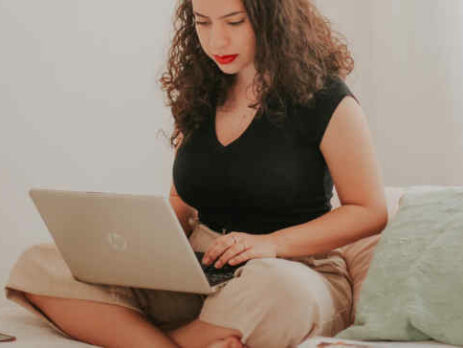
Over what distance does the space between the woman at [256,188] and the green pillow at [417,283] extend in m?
0.09

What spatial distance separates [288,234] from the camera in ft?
5.32

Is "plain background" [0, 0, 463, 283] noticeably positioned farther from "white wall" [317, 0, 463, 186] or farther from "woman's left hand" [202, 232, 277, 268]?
"woman's left hand" [202, 232, 277, 268]

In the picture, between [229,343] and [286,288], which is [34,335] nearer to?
[229,343]

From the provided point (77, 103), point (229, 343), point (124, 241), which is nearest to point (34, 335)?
point (124, 241)

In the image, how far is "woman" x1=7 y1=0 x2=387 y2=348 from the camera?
5.08 ft

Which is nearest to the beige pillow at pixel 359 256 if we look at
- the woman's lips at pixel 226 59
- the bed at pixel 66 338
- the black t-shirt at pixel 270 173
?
the bed at pixel 66 338

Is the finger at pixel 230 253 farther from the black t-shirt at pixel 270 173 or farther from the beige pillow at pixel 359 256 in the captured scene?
the beige pillow at pixel 359 256

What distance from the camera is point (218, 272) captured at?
5.26ft

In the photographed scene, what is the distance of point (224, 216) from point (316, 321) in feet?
1.24

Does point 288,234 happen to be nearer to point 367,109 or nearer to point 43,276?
point 43,276

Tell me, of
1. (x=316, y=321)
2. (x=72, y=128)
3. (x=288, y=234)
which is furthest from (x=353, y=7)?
(x=316, y=321)

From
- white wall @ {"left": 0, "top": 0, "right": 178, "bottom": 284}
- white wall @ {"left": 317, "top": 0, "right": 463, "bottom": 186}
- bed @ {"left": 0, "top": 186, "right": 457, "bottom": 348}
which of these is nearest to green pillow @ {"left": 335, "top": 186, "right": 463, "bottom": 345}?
bed @ {"left": 0, "top": 186, "right": 457, "bottom": 348}

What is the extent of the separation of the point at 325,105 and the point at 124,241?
0.51 metres

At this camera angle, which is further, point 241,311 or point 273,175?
point 273,175
